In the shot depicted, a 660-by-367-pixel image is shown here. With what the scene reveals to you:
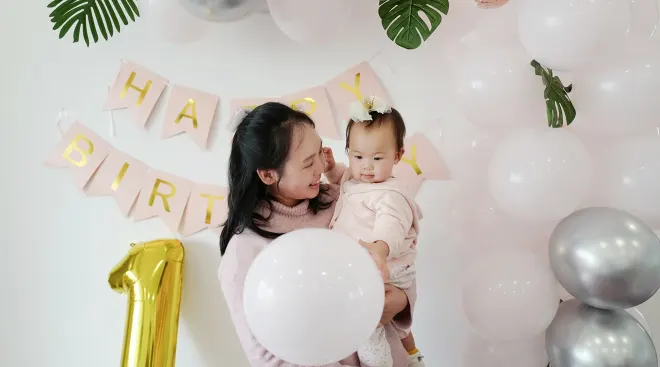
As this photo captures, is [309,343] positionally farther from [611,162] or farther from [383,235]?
[611,162]

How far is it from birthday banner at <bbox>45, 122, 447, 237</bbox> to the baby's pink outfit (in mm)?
547

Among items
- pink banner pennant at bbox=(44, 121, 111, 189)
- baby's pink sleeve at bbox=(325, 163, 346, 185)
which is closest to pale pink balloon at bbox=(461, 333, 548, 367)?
baby's pink sleeve at bbox=(325, 163, 346, 185)

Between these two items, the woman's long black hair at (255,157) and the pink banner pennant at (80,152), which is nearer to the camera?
the woman's long black hair at (255,157)

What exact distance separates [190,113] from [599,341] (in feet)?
4.11

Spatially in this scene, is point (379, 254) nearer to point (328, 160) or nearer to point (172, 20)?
point (328, 160)

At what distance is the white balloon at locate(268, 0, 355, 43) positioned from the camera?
143 cm

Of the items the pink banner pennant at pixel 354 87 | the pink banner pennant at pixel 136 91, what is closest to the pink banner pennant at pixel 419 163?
the pink banner pennant at pixel 354 87

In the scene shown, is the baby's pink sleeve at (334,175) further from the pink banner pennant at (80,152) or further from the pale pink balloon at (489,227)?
the pink banner pennant at (80,152)

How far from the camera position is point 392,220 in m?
1.24

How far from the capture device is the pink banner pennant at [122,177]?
1.83m

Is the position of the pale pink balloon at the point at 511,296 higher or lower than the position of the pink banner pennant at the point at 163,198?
lower

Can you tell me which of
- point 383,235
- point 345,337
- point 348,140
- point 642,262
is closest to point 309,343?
point 345,337

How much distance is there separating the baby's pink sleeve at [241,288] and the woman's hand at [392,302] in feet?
→ 0.46

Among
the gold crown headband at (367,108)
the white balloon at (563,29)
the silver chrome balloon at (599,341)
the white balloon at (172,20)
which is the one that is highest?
the white balloon at (172,20)
